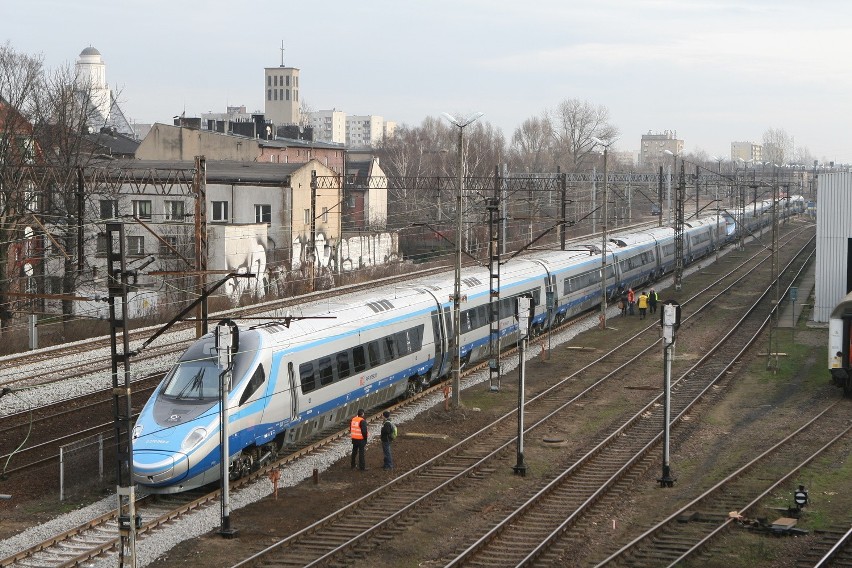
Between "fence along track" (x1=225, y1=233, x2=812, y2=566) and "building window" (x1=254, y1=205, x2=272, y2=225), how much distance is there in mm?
38143

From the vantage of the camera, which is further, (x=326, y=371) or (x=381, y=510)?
(x=326, y=371)

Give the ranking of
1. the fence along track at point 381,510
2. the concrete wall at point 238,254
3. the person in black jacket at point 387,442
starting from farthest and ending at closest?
the concrete wall at point 238,254 < the person in black jacket at point 387,442 < the fence along track at point 381,510

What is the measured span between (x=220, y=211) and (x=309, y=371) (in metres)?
40.5

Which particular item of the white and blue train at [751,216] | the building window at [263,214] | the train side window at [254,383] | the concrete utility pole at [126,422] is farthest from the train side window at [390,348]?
the white and blue train at [751,216]

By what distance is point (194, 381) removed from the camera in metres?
20.0

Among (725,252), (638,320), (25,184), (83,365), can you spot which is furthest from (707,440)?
(725,252)

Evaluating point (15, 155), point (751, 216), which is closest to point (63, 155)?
point (15, 155)

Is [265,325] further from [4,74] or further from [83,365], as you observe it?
[4,74]

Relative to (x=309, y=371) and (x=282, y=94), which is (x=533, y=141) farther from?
(x=309, y=371)

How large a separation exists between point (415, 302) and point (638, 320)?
19169 millimetres

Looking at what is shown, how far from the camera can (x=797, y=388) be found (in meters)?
30.8

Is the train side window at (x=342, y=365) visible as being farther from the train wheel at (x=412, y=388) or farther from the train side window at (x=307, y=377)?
the train wheel at (x=412, y=388)

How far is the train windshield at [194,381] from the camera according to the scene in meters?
19.7

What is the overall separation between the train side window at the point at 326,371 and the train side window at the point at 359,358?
A: 1213 mm
